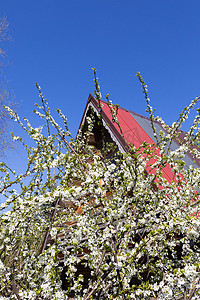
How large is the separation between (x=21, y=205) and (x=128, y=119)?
621cm

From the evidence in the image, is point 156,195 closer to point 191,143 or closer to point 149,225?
point 149,225

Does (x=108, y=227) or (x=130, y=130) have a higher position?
(x=130, y=130)

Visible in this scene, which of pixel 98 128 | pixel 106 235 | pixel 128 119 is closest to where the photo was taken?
pixel 106 235

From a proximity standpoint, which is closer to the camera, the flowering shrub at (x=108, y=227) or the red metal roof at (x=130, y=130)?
the flowering shrub at (x=108, y=227)

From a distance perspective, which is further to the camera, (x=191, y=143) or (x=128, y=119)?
(x=128, y=119)

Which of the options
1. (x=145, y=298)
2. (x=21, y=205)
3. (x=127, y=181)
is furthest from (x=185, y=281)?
(x=21, y=205)

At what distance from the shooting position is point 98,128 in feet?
28.5

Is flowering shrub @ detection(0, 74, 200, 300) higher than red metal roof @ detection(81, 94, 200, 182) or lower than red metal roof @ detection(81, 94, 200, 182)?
lower

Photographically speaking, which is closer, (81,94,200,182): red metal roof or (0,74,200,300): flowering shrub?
(0,74,200,300): flowering shrub

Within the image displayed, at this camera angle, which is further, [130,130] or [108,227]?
[130,130]

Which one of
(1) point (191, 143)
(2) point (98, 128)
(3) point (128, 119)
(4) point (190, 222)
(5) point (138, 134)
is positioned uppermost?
(2) point (98, 128)

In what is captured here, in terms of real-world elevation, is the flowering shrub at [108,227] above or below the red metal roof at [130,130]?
below

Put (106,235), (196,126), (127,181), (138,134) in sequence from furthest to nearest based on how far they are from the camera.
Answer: (138,134) → (196,126) → (127,181) → (106,235)

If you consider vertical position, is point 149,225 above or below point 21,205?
below
